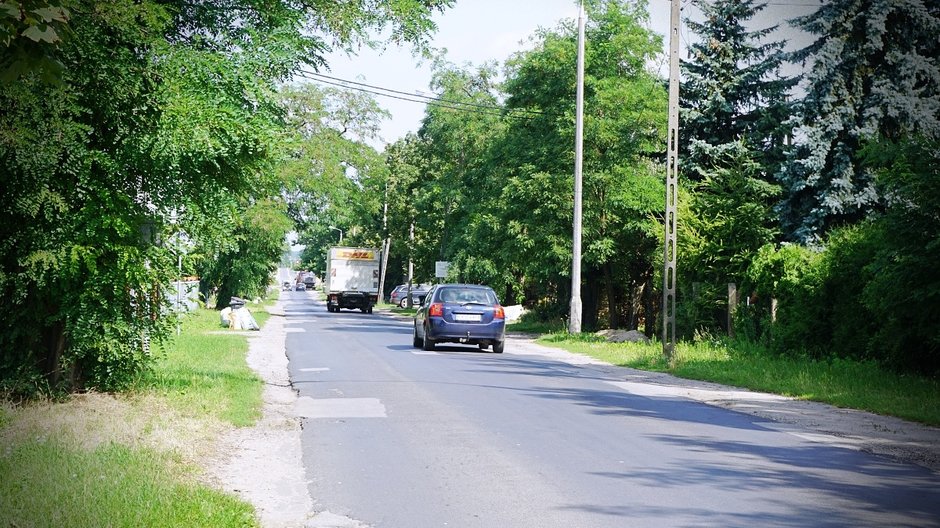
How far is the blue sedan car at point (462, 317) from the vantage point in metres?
27.1

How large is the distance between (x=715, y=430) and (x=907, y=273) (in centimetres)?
643

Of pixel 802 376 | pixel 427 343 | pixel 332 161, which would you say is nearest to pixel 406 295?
pixel 332 161

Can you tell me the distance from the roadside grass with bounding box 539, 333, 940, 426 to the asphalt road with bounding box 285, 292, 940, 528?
239cm

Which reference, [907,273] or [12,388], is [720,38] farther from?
[12,388]

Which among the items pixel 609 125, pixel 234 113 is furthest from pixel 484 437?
pixel 609 125

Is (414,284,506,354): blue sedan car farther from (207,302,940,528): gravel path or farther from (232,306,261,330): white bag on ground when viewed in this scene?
(232,306,261,330): white bag on ground

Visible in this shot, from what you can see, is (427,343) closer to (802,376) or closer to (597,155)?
(802,376)

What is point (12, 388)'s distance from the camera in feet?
40.6

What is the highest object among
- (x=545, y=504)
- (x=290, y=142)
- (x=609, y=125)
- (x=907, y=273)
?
(x=609, y=125)

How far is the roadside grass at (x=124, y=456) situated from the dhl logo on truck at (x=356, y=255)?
50.3 metres

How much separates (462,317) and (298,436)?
15.5 meters

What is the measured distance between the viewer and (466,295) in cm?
2753

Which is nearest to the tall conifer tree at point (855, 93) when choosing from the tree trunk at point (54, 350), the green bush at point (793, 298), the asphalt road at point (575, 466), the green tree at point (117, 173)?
the green bush at point (793, 298)

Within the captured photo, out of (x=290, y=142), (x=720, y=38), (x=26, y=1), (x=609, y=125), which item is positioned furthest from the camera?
(x=720, y=38)
